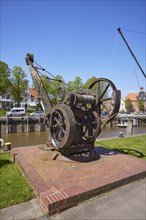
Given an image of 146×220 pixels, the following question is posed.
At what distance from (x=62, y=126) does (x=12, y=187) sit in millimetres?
2672

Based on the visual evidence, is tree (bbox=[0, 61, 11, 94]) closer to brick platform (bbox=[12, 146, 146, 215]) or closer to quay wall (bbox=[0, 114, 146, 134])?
quay wall (bbox=[0, 114, 146, 134])

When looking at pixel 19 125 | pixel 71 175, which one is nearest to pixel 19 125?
pixel 19 125

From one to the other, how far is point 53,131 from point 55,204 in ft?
12.3

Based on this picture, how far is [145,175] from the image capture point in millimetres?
5684

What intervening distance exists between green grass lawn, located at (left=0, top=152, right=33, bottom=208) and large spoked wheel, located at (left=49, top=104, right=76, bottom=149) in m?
1.72

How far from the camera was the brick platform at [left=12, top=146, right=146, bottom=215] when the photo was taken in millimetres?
3963

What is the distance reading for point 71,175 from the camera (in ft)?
17.1

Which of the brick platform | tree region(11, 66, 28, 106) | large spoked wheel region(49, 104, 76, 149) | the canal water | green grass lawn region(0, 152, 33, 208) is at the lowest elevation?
the canal water

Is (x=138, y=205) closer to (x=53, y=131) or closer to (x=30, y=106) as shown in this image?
(x=53, y=131)

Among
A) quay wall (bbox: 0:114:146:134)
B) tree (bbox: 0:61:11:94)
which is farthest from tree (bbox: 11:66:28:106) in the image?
quay wall (bbox: 0:114:146:134)

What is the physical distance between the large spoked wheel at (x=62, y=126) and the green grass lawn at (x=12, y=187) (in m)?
1.72

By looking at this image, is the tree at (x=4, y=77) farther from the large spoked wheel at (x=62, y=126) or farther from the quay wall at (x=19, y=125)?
the large spoked wheel at (x=62, y=126)

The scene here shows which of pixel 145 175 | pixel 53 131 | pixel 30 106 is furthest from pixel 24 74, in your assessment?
pixel 145 175

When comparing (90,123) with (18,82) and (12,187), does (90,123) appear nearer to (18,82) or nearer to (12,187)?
(12,187)
